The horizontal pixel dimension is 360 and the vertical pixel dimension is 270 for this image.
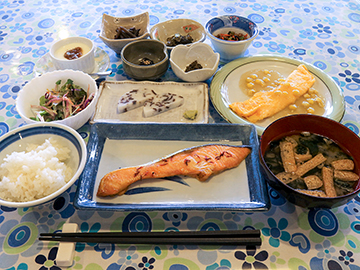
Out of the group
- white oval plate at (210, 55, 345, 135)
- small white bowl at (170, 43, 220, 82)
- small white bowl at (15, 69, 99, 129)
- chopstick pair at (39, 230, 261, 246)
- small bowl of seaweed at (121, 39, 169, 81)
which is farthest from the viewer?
small white bowl at (170, 43, 220, 82)

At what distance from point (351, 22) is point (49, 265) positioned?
12.8ft

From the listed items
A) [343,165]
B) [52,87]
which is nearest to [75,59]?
[52,87]

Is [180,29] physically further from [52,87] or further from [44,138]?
[44,138]

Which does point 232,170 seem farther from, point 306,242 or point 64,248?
point 64,248

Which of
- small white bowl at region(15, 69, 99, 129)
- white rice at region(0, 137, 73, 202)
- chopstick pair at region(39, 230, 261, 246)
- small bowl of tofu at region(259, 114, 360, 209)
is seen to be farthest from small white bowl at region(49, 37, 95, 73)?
small bowl of tofu at region(259, 114, 360, 209)

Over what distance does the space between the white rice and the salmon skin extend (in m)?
0.25

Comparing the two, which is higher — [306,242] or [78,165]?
[78,165]

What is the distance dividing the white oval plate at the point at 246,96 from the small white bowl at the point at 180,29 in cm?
59

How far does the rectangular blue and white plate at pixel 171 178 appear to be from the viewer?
1.43 meters

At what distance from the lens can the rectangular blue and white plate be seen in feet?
4.70

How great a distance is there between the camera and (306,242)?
1.38 m

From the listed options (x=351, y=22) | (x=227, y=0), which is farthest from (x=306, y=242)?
(x=227, y=0)

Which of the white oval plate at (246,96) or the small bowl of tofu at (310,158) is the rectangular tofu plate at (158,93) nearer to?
the white oval plate at (246,96)

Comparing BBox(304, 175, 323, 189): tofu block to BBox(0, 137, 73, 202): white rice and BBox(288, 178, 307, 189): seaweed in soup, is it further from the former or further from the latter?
BBox(0, 137, 73, 202): white rice
